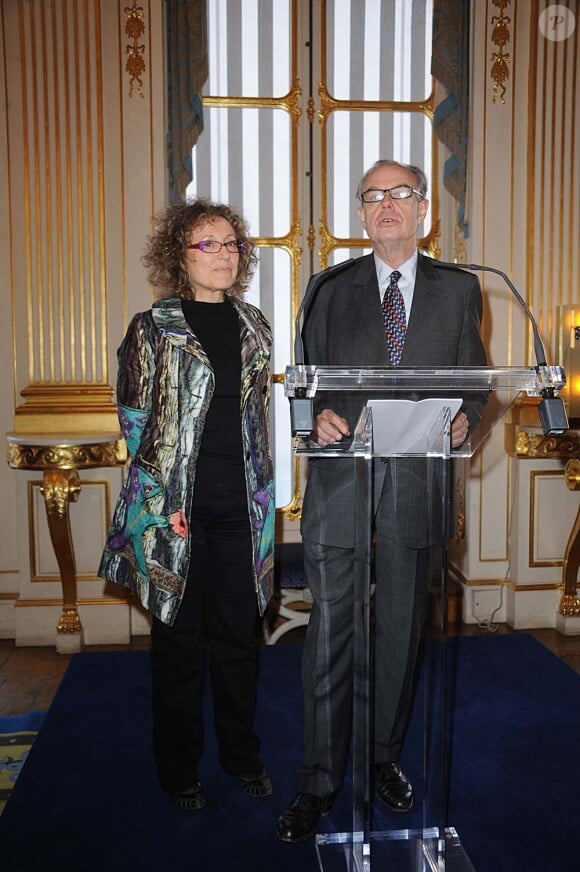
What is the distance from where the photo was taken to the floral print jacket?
1954 millimetres

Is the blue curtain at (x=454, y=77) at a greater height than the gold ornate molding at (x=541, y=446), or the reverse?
the blue curtain at (x=454, y=77)

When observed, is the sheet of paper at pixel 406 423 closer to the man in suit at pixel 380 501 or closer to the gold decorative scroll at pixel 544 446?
the man in suit at pixel 380 501

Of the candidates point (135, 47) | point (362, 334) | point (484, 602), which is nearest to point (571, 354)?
point (484, 602)

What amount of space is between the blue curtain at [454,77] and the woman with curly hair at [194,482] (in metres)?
2.03

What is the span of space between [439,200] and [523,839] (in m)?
2.97

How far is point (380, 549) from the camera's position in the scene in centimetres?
146

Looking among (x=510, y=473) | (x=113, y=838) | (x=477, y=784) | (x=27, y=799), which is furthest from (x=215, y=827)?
(x=510, y=473)

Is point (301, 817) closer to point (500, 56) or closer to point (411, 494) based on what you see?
point (411, 494)

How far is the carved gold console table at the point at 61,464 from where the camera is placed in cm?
Answer: 336

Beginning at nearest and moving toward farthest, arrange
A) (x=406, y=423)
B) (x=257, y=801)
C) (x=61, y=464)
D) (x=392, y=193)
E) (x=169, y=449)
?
(x=406, y=423) < (x=392, y=193) < (x=169, y=449) < (x=257, y=801) < (x=61, y=464)

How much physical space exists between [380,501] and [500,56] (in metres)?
2.99

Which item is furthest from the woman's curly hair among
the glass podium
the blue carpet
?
the blue carpet

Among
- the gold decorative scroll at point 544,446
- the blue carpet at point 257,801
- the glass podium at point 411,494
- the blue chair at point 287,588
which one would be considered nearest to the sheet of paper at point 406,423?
the glass podium at point 411,494

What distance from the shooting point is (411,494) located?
4.77 ft
